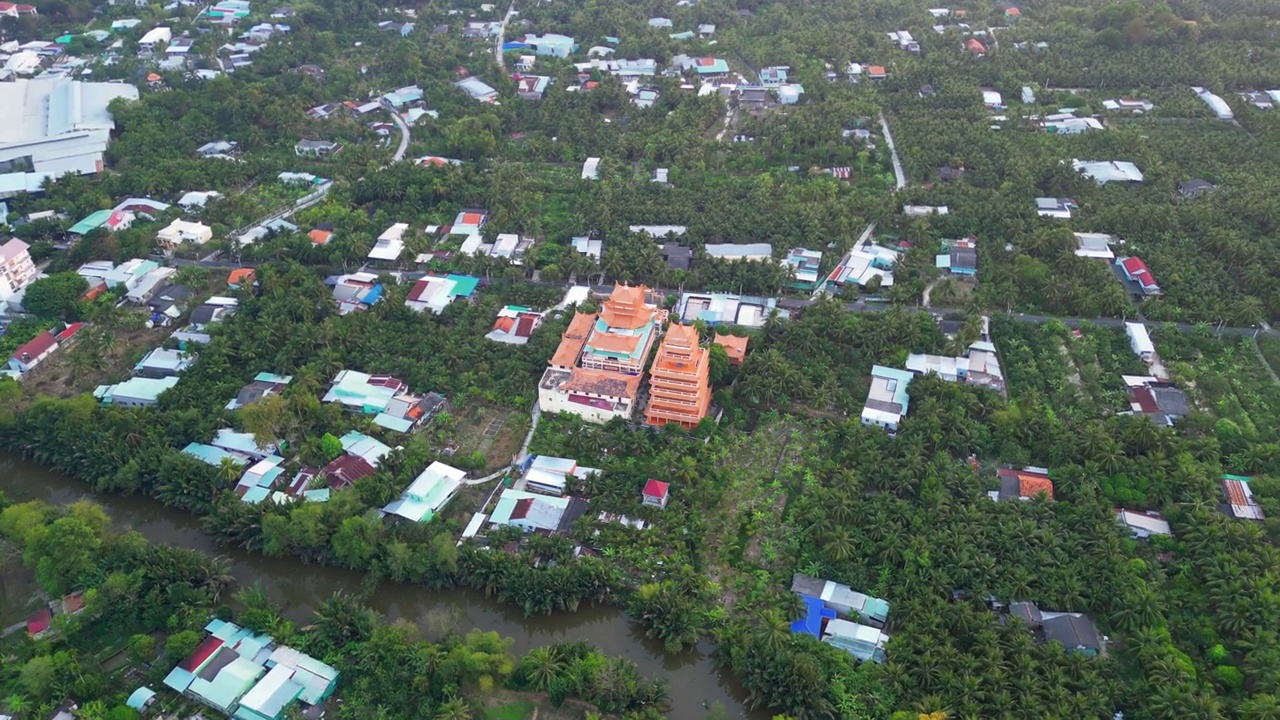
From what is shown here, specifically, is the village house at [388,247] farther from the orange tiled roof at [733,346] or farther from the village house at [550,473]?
the orange tiled roof at [733,346]

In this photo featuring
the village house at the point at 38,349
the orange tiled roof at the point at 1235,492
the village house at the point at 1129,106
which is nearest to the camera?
the orange tiled roof at the point at 1235,492

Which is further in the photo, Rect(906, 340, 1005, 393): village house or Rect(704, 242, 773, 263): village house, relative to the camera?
Rect(704, 242, 773, 263): village house

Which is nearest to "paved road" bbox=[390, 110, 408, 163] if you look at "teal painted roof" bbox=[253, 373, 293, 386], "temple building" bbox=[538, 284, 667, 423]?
"teal painted roof" bbox=[253, 373, 293, 386]

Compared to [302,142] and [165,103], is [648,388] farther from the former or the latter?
[165,103]

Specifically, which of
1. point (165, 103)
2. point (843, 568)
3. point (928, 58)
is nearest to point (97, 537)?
point (843, 568)

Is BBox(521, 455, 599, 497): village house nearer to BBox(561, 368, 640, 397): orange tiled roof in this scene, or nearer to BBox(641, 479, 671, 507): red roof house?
BBox(641, 479, 671, 507): red roof house

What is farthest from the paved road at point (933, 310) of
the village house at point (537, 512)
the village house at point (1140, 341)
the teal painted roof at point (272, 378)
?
the village house at point (537, 512)
